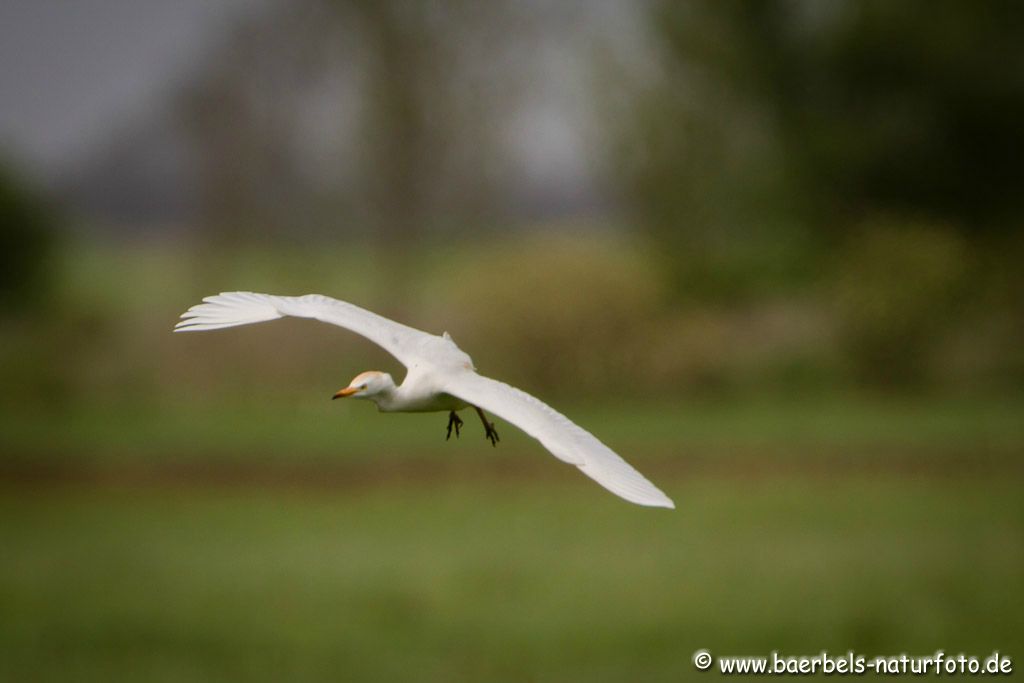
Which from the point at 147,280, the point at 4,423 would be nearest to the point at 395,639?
the point at 4,423

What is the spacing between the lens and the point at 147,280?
52.8m

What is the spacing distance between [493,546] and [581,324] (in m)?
9.83

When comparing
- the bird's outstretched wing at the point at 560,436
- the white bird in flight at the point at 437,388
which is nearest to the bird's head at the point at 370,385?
the white bird in flight at the point at 437,388

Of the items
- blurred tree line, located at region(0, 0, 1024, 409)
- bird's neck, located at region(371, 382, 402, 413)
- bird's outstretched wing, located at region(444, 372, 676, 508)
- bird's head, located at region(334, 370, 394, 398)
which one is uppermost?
blurred tree line, located at region(0, 0, 1024, 409)

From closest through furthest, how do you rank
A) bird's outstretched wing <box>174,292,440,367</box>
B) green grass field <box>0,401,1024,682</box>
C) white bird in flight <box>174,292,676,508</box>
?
white bird in flight <box>174,292,676,508</box>
bird's outstretched wing <box>174,292,440,367</box>
green grass field <box>0,401,1024,682</box>

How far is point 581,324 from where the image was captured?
1462 inches

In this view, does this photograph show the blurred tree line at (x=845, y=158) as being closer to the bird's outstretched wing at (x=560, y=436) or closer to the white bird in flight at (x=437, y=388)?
the white bird in flight at (x=437, y=388)

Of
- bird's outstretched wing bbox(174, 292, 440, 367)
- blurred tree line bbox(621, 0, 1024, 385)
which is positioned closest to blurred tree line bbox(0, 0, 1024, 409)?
blurred tree line bbox(621, 0, 1024, 385)

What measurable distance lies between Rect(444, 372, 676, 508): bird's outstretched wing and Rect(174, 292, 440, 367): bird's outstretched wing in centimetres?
43

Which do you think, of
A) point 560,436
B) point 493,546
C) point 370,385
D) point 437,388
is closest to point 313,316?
point 370,385

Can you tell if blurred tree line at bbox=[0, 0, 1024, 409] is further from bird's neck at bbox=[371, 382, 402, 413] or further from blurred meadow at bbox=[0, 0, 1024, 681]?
bird's neck at bbox=[371, 382, 402, 413]

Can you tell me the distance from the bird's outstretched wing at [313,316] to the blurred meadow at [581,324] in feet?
70.7

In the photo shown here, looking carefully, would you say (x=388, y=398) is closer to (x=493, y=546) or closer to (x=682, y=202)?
(x=493, y=546)

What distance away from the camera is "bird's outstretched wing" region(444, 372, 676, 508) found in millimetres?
4273
